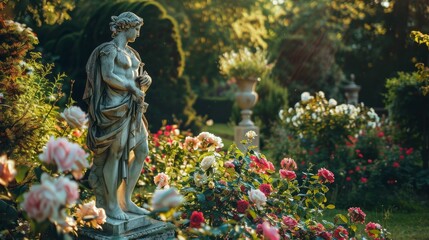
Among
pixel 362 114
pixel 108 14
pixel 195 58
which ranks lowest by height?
pixel 195 58

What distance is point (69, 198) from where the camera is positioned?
104 inches

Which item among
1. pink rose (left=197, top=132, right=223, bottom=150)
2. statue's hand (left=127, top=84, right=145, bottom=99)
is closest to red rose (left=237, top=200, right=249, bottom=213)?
statue's hand (left=127, top=84, right=145, bottom=99)

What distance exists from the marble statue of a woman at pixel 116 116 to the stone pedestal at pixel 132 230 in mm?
89

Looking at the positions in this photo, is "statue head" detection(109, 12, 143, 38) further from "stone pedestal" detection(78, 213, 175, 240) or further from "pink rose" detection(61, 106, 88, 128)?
"stone pedestal" detection(78, 213, 175, 240)

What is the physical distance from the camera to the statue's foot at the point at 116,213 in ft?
15.3

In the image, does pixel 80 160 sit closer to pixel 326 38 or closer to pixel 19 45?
pixel 19 45

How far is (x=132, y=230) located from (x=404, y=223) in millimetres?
4248

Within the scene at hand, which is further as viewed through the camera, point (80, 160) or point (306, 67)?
point (306, 67)

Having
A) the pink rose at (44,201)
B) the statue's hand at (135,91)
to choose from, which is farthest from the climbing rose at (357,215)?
the pink rose at (44,201)

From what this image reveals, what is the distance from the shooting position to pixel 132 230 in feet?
15.4

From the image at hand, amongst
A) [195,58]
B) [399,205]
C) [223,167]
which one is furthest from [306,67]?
[223,167]

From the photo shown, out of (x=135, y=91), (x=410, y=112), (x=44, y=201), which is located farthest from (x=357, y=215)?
(x=410, y=112)

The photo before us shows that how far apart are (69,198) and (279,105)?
543 inches

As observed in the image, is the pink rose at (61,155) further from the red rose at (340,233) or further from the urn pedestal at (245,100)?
the urn pedestal at (245,100)
